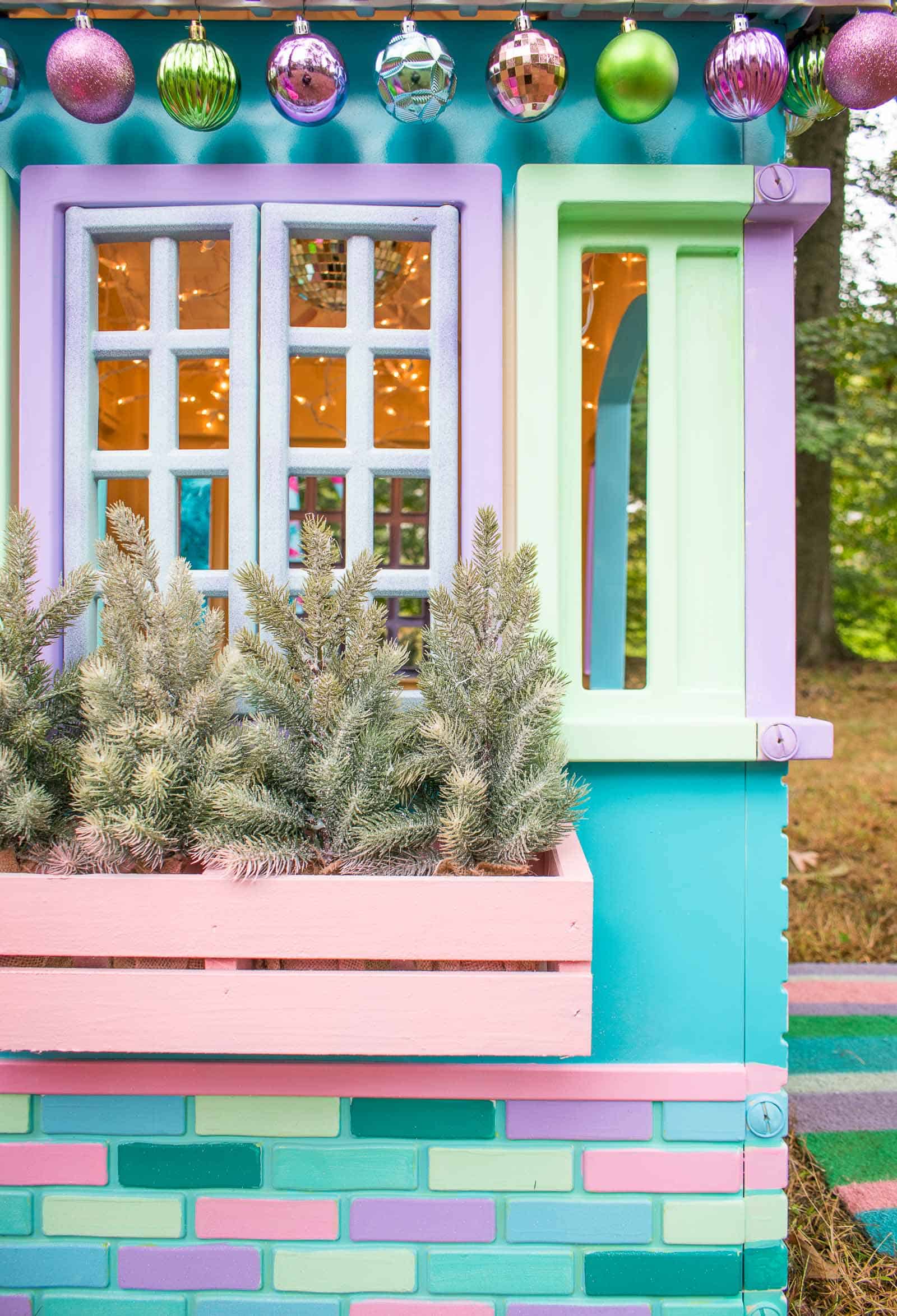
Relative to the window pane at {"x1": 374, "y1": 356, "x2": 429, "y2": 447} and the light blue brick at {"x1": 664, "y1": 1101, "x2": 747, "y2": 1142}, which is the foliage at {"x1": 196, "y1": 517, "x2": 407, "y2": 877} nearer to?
the light blue brick at {"x1": 664, "y1": 1101, "x2": 747, "y2": 1142}

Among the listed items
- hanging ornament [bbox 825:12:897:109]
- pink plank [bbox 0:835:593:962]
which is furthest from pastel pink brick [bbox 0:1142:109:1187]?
hanging ornament [bbox 825:12:897:109]

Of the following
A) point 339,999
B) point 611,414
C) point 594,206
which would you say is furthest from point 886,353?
point 339,999

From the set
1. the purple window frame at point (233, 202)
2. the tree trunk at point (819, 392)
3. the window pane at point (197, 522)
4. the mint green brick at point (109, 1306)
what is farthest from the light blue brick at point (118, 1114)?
the tree trunk at point (819, 392)

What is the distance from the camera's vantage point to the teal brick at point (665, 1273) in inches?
53.1

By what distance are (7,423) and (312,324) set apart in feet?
7.54

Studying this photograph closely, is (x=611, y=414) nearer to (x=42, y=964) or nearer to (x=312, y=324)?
(x=312, y=324)

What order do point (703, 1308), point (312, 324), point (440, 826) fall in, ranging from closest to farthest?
point (440, 826)
point (703, 1308)
point (312, 324)

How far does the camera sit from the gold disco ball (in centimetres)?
251

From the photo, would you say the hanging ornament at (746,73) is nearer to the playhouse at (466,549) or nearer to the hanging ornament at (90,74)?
the playhouse at (466,549)

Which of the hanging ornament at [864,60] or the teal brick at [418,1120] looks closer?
the hanging ornament at [864,60]

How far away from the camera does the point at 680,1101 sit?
1.37 metres

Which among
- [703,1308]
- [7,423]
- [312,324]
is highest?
[312,324]

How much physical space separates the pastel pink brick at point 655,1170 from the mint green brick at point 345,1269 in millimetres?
331

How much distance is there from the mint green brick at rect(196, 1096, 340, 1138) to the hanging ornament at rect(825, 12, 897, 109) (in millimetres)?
1769
